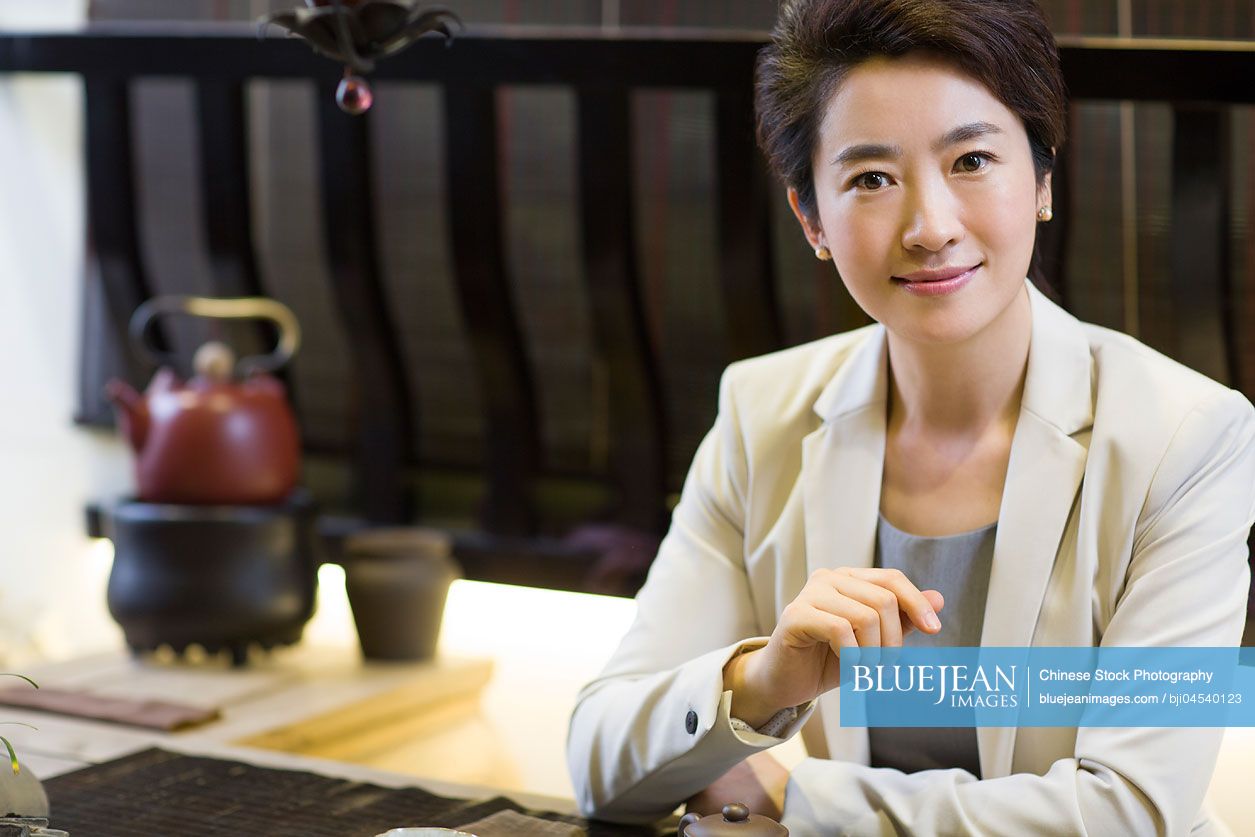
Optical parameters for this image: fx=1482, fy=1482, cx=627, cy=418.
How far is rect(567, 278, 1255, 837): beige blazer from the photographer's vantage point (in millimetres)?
1380

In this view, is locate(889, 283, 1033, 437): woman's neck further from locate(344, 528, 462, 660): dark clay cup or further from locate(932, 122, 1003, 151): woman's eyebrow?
locate(344, 528, 462, 660): dark clay cup

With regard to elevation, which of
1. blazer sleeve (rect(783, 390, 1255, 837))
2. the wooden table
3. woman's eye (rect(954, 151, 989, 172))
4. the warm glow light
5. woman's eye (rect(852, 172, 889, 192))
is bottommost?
the warm glow light

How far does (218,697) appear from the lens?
8.01 ft

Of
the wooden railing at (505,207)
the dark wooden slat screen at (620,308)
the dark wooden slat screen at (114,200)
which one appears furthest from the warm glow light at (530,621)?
the dark wooden slat screen at (114,200)

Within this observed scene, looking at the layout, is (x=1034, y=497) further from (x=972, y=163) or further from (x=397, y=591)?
(x=397, y=591)

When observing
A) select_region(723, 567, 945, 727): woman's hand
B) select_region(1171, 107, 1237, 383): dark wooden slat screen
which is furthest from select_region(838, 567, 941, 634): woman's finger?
select_region(1171, 107, 1237, 383): dark wooden slat screen

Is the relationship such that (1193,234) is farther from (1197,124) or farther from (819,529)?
Result: (819,529)

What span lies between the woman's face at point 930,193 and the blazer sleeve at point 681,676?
1.12ft

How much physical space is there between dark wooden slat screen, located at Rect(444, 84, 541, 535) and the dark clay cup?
1.50ft

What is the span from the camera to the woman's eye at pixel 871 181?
143 centimetres

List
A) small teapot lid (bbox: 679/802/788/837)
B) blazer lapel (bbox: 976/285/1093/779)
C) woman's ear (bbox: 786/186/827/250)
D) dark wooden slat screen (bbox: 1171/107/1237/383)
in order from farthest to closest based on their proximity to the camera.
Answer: dark wooden slat screen (bbox: 1171/107/1237/383) → woman's ear (bbox: 786/186/827/250) → blazer lapel (bbox: 976/285/1093/779) → small teapot lid (bbox: 679/802/788/837)

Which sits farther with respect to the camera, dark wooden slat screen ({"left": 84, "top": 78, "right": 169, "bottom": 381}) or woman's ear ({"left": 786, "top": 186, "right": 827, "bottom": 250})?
dark wooden slat screen ({"left": 84, "top": 78, "right": 169, "bottom": 381})

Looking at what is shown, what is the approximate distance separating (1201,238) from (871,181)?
1.27 meters

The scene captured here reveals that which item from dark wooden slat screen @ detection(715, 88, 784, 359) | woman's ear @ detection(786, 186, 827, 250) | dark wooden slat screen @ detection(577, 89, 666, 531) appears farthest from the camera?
A: dark wooden slat screen @ detection(577, 89, 666, 531)
